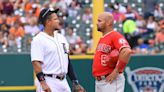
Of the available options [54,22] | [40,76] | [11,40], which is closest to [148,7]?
[11,40]

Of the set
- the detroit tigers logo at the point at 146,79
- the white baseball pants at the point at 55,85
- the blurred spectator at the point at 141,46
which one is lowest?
the detroit tigers logo at the point at 146,79

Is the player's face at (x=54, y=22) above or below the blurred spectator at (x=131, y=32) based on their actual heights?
above

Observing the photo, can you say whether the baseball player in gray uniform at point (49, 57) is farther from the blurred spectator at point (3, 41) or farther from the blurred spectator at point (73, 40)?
the blurred spectator at point (3, 41)

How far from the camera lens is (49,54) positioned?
631 cm

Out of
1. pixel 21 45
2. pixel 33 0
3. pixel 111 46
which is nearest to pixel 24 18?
pixel 33 0

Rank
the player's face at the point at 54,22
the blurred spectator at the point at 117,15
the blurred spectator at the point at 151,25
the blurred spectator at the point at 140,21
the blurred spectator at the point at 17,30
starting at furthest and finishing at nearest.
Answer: the blurred spectator at the point at 140,21, the blurred spectator at the point at 151,25, the blurred spectator at the point at 117,15, the blurred spectator at the point at 17,30, the player's face at the point at 54,22

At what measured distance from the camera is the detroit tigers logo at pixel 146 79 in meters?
8.93

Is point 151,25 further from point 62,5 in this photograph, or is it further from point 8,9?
point 8,9

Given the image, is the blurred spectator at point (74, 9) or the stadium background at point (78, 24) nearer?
the stadium background at point (78, 24)

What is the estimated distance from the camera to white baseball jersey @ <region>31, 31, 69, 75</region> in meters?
6.27

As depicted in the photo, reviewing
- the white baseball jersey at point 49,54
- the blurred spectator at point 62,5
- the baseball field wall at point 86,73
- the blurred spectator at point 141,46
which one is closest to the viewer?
the white baseball jersey at point 49,54

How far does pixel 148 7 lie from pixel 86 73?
629cm

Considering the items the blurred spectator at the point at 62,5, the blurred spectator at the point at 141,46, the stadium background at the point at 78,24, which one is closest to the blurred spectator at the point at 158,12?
the stadium background at the point at 78,24

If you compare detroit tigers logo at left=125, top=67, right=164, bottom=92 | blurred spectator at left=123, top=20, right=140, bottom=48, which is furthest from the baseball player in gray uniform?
blurred spectator at left=123, top=20, right=140, bottom=48
